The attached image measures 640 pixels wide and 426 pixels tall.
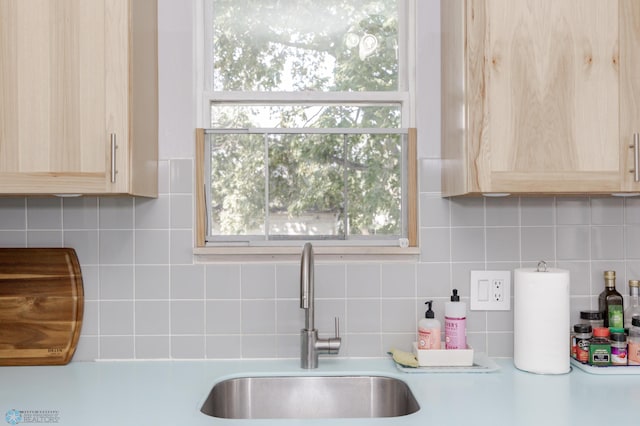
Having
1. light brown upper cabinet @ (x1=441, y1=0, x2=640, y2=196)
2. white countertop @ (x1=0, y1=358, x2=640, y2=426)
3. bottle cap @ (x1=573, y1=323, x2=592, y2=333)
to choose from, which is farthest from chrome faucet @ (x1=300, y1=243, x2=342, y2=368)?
bottle cap @ (x1=573, y1=323, x2=592, y2=333)

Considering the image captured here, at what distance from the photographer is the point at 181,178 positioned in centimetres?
184

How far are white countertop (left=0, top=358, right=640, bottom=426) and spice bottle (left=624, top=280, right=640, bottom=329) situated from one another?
0.93 ft

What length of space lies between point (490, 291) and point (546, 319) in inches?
9.9

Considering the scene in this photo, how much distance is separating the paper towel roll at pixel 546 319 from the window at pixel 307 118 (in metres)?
0.47

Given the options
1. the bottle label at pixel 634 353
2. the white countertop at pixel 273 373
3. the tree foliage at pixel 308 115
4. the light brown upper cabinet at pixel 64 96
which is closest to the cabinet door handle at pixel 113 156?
the light brown upper cabinet at pixel 64 96

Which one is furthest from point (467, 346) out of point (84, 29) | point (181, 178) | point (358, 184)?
point (84, 29)

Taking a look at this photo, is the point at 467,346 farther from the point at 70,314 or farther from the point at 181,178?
the point at 70,314

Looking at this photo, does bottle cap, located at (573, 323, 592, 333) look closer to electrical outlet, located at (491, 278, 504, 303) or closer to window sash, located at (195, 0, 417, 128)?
electrical outlet, located at (491, 278, 504, 303)

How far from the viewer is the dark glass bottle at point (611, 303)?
68.5 inches

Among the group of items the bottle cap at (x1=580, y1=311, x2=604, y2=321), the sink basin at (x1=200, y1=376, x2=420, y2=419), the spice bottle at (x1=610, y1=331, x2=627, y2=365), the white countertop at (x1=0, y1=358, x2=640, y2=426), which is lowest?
the sink basin at (x1=200, y1=376, x2=420, y2=419)

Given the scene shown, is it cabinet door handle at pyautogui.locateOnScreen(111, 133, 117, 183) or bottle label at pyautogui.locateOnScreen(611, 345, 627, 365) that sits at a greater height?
cabinet door handle at pyautogui.locateOnScreen(111, 133, 117, 183)

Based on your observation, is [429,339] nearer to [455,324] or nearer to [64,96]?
[455,324]

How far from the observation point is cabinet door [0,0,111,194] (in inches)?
58.1

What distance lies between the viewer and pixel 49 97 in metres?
1.48
